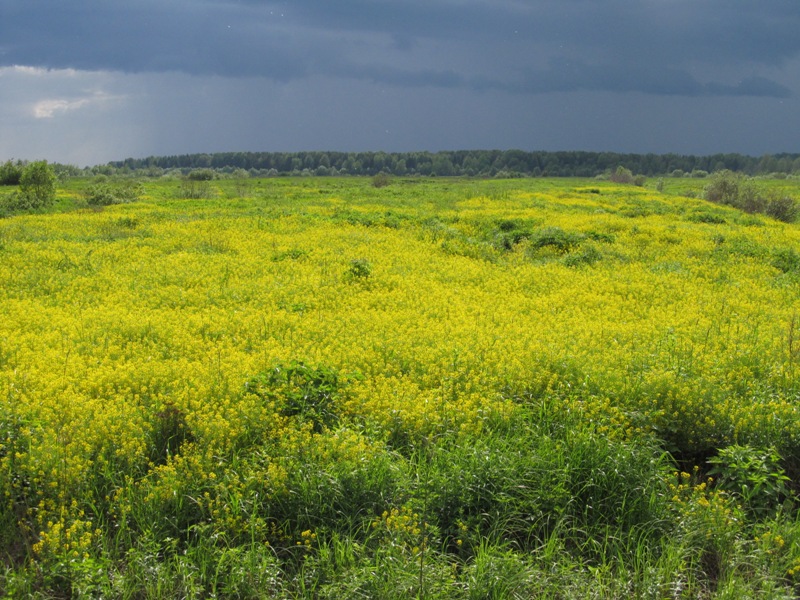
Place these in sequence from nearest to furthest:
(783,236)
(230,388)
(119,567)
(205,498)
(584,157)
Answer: (119,567)
(205,498)
(230,388)
(783,236)
(584,157)

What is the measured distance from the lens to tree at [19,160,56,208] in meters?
31.2

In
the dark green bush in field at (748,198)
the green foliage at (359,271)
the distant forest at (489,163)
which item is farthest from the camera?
the distant forest at (489,163)

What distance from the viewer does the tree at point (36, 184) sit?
31.2m

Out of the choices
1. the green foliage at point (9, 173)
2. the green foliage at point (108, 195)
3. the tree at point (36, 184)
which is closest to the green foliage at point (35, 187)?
the tree at point (36, 184)

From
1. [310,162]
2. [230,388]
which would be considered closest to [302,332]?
[230,388]

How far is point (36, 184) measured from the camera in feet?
104

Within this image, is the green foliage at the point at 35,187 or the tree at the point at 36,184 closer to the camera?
the green foliage at the point at 35,187

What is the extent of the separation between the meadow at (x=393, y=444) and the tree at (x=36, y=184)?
73.8 ft

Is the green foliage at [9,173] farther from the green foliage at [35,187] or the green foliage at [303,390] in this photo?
the green foliage at [303,390]

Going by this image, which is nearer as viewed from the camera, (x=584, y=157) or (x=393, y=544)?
(x=393, y=544)

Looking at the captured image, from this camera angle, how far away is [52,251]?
15.9 metres

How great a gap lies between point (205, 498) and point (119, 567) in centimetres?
78

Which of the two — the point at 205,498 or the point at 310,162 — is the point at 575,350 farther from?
the point at 310,162

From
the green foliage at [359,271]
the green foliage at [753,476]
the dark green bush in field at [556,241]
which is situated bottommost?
the green foliage at [753,476]
